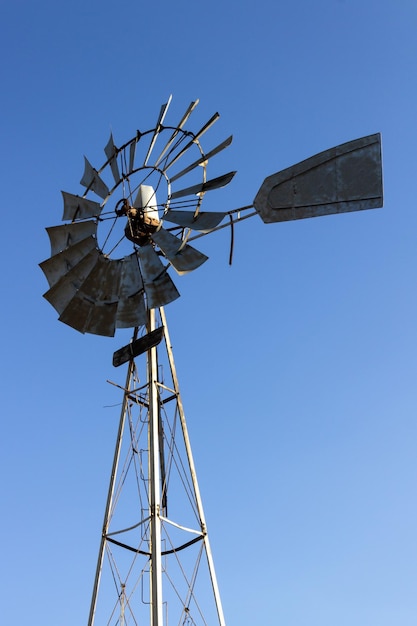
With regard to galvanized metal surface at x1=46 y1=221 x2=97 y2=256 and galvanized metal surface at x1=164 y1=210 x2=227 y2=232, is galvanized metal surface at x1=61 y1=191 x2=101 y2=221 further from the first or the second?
galvanized metal surface at x1=164 y1=210 x2=227 y2=232

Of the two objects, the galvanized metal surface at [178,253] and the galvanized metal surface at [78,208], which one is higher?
the galvanized metal surface at [78,208]

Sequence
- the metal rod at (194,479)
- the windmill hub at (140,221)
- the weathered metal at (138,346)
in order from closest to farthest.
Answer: the metal rod at (194,479) → the weathered metal at (138,346) → the windmill hub at (140,221)

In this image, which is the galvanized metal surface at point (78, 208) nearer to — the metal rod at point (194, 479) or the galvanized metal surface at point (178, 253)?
the galvanized metal surface at point (178, 253)

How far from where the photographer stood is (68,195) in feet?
49.2

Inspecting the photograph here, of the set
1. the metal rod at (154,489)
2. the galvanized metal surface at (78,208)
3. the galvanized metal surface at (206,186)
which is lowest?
the metal rod at (154,489)

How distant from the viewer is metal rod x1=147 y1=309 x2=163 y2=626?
11.8 meters

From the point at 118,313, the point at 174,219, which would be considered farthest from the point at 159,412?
the point at 174,219

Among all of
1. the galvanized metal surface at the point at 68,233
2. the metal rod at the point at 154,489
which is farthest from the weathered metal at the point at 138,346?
the galvanized metal surface at the point at 68,233

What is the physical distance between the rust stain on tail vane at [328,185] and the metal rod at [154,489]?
2.96m

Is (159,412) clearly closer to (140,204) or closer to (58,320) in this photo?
(58,320)

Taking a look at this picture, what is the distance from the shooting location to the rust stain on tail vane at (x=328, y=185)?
483 inches

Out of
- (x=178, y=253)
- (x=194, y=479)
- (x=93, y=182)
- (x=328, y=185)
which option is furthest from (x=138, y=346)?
(x=328, y=185)

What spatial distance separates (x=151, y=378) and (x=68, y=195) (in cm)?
371

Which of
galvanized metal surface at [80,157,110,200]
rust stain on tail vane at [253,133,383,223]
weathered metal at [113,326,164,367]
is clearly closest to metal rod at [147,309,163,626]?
weathered metal at [113,326,164,367]
